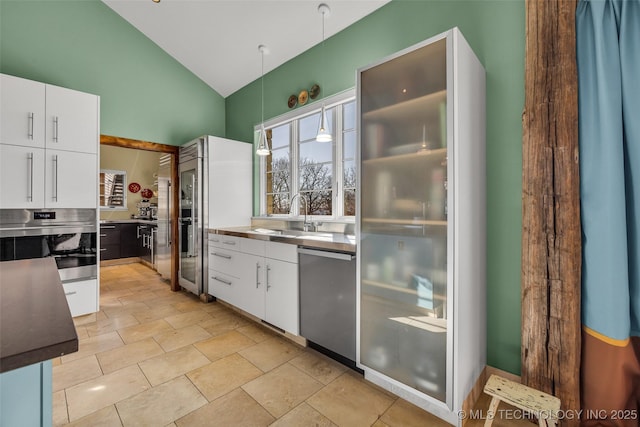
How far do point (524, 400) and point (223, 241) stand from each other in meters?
2.84

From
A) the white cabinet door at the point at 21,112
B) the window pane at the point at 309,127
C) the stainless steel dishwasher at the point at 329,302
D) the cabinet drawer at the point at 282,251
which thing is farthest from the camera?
the window pane at the point at 309,127

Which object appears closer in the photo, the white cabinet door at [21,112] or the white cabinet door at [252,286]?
the white cabinet door at [21,112]

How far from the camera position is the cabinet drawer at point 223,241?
3.03m

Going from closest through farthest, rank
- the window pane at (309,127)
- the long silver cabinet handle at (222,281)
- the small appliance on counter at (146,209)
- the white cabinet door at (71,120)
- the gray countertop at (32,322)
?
1. the gray countertop at (32,322)
2. the white cabinet door at (71,120)
3. the long silver cabinet handle at (222,281)
4. the window pane at (309,127)
5. the small appliance on counter at (146,209)

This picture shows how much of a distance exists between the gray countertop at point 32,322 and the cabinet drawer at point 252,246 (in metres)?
1.60

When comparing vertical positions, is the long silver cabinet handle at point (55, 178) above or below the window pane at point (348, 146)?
below

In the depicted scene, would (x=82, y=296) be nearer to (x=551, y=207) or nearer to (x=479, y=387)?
(x=479, y=387)

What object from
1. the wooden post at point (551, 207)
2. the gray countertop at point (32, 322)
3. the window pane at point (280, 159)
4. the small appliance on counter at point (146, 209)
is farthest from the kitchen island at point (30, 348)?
the small appliance on counter at point (146, 209)

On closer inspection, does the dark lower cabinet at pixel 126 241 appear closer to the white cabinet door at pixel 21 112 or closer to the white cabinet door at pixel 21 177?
the white cabinet door at pixel 21 177

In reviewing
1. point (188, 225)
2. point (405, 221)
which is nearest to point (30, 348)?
point (405, 221)

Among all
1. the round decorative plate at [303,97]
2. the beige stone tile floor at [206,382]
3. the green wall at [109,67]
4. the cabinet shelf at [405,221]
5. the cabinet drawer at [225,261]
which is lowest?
the beige stone tile floor at [206,382]

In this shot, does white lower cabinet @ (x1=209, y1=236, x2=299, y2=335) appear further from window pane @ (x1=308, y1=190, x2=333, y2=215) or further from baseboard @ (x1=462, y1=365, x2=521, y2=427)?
baseboard @ (x1=462, y1=365, x2=521, y2=427)

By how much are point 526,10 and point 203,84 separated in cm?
401

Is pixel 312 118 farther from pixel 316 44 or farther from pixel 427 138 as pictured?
pixel 427 138
